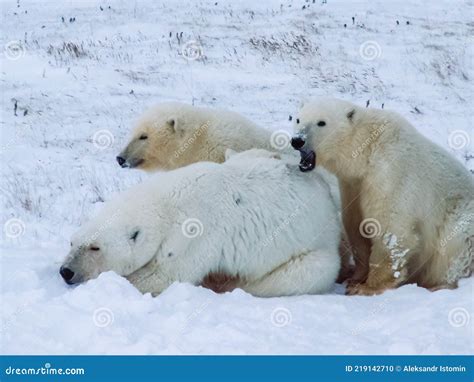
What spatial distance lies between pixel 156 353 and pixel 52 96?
9831 mm

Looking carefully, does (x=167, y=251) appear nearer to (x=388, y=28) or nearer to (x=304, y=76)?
(x=304, y=76)

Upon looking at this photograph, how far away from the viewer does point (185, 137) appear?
7414 millimetres

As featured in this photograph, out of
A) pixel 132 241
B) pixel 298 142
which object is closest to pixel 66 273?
pixel 132 241

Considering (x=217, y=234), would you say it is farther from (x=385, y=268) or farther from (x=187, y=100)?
(x=187, y=100)

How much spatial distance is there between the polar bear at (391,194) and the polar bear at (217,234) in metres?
0.42

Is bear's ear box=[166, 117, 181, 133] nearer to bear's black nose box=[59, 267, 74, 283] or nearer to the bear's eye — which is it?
the bear's eye

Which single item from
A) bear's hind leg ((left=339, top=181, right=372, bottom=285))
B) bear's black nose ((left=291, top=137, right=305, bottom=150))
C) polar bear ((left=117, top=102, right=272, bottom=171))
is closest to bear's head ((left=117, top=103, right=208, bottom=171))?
polar bear ((left=117, top=102, right=272, bottom=171))

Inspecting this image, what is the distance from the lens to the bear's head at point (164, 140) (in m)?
7.41

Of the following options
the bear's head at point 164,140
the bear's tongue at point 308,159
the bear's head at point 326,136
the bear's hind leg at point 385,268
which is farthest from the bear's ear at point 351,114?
the bear's head at point 164,140

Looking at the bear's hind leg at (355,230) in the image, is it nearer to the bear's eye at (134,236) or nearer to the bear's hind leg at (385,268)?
the bear's hind leg at (385,268)

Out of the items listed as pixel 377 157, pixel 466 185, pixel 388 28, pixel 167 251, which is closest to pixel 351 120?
pixel 377 157

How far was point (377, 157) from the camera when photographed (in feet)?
19.7

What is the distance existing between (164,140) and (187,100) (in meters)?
5.69

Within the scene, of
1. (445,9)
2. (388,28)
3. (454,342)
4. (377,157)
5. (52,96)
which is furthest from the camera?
(445,9)
